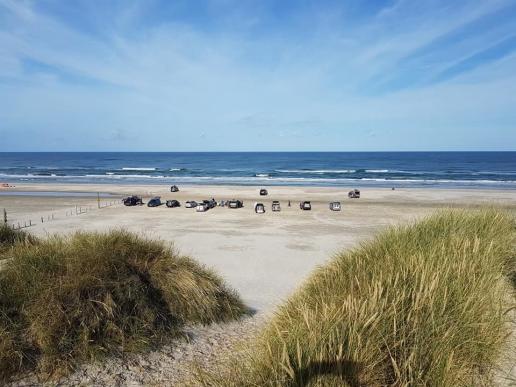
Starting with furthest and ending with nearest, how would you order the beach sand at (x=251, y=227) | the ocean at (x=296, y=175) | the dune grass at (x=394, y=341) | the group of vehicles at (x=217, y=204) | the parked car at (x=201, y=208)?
1. the ocean at (x=296, y=175)
2. the group of vehicles at (x=217, y=204)
3. the parked car at (x=201, y=208)
4. the beach sand at (x=251, y=227)
5. the dune grass at (x=394, y=341)

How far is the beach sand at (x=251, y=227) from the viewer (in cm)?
1335

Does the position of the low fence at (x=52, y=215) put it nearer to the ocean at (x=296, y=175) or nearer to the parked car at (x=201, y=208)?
the parked car at (x=201, y=208)

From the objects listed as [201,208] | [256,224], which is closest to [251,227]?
[256,224]

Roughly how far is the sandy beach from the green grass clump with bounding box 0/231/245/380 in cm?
305

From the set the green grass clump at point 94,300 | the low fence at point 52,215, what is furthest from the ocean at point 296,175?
the green grass clump at point 94,300

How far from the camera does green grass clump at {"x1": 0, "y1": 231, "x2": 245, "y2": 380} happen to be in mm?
6527

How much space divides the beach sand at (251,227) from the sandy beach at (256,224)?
0.15 ft

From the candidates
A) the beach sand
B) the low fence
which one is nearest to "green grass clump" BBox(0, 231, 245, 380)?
the beach sand

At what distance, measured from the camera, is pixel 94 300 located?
23.6 feet

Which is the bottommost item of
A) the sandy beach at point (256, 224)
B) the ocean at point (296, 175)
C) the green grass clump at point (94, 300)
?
the sandy beach at point (256, 224)

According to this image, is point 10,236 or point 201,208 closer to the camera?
point 10,236

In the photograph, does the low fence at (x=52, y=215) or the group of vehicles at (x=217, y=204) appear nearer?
the low fence at (x=52, y=215)

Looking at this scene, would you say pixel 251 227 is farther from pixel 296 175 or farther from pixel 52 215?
pixel 296 175

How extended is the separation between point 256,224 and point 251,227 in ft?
4.64
